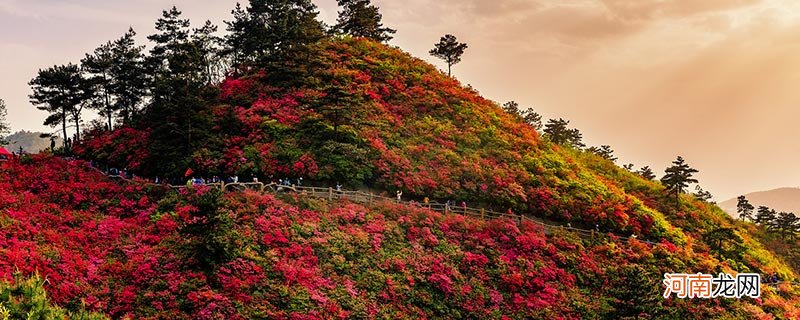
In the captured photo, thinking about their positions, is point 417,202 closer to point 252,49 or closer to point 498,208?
point 498,208

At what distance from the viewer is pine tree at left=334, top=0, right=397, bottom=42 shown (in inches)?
2598

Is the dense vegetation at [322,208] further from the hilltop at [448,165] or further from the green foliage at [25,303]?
the green foliage at [25,303]

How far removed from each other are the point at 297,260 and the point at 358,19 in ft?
144

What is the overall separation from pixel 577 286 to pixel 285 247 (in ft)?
57.7

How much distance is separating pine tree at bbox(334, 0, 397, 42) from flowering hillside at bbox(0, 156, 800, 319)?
36423mm

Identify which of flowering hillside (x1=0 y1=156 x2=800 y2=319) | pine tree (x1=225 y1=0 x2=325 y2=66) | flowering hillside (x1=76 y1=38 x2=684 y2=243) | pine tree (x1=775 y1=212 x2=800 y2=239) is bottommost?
flowering hillside (x1=0 y1=156 x2=800 y2=319)

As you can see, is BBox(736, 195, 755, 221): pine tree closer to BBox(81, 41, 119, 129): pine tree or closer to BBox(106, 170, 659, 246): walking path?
BBox(106, 170, 659, 246): walking path

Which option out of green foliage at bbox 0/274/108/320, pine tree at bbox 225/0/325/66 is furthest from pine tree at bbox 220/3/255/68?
green foliage at bbox 0/274/108/320

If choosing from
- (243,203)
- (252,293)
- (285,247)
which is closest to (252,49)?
(243,203)

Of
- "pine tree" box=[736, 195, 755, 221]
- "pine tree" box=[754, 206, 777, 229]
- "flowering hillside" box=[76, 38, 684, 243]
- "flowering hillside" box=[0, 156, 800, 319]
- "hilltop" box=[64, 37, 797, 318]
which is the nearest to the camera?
"flowering hillside" box=[0, 156, 800, 319]

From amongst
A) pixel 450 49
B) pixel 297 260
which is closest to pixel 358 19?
pixel 450 49

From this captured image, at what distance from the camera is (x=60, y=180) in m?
35.4

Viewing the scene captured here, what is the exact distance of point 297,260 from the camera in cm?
2802

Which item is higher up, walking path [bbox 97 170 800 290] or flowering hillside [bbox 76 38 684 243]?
flowering hillside [bbox 76 38 684 243]
